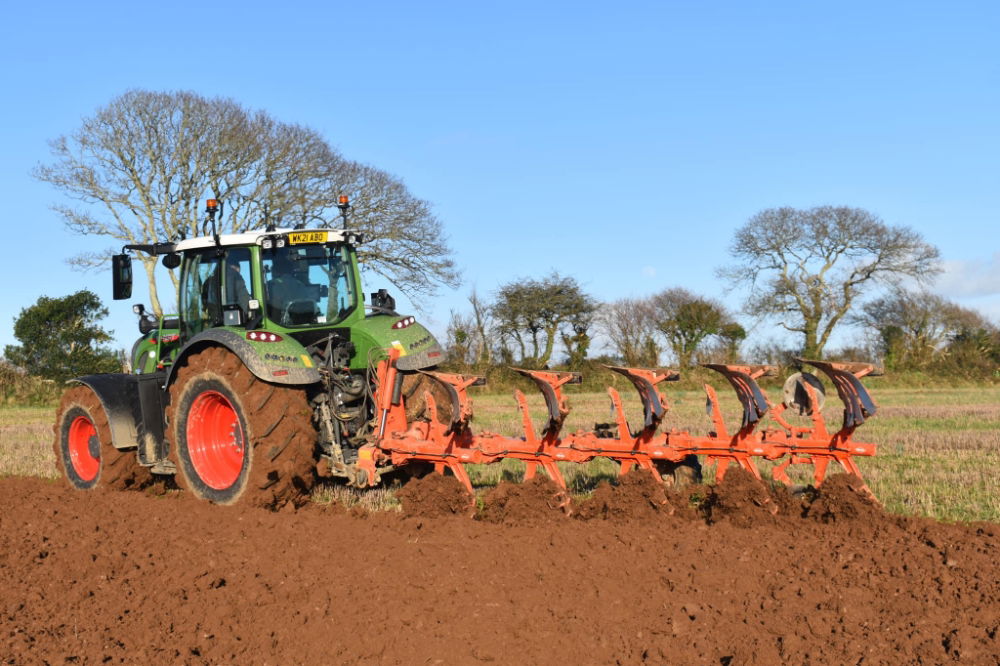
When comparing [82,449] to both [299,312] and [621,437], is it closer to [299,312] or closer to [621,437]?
[299,312]

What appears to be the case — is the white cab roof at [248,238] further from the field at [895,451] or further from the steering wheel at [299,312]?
the field at [895,451]

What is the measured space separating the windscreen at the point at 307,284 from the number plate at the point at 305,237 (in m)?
0.09

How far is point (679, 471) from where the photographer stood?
6.59m

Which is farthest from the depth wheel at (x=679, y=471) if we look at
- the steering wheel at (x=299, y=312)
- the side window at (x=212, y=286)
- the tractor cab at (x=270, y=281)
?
the side window at (x=212, y=286)

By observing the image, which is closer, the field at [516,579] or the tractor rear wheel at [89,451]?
the field at [516,579]

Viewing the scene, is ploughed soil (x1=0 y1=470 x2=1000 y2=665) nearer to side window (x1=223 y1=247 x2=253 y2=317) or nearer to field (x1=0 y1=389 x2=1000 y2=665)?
field (x1=0 y1=389 x2=1000 y2=665)

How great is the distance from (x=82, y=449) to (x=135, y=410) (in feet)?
3.55

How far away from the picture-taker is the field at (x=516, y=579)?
377 centimetres

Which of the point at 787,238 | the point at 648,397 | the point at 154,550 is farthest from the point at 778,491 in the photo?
the point at 787,238

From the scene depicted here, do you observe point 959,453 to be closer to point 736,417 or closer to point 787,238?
point 736,417

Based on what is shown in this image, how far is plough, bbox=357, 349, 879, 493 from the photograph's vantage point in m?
5.82

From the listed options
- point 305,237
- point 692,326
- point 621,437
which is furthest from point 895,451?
point 692,326

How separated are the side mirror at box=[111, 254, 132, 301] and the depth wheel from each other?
13.3 ft

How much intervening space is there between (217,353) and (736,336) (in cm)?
2524
